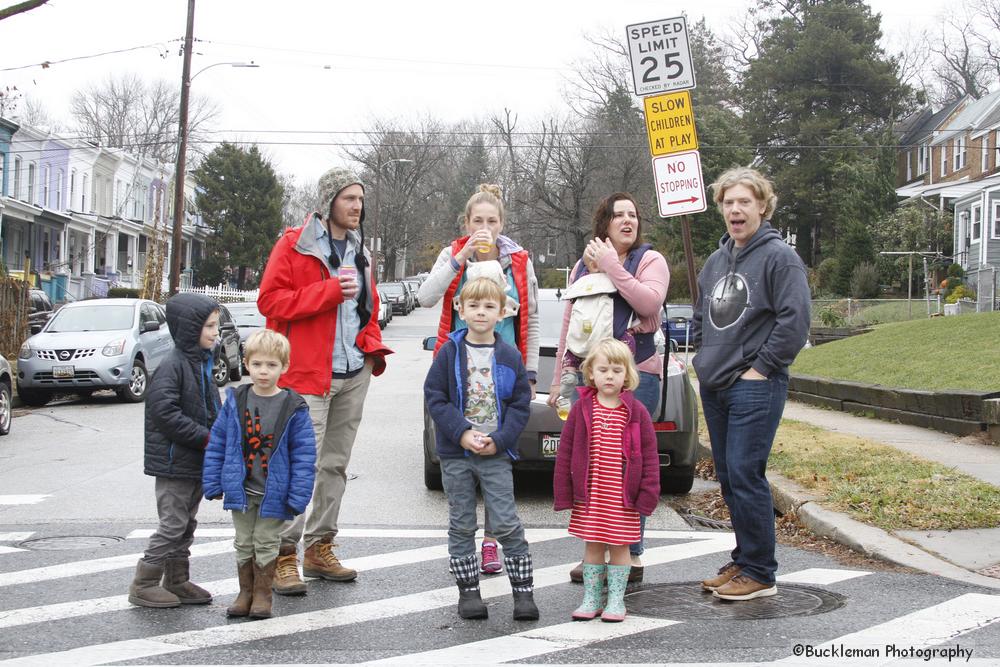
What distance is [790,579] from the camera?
5.78m

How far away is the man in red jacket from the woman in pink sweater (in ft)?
3.61

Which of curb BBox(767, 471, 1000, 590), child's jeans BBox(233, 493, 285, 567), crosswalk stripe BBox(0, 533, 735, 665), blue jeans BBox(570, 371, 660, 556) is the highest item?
blue jeans BBox(570, 371, 660, 556)

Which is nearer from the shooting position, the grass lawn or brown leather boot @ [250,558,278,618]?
brown leather boot @ [250,558,278,618]

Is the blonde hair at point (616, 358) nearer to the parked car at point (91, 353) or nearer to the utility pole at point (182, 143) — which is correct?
the parked car at point (91, 353)

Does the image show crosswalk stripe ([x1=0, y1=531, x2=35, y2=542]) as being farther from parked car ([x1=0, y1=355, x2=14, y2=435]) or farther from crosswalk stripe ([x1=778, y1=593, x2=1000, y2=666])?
parked car ([x1=0, y1=355, x2=14, y2=435])

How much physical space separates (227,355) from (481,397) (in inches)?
633

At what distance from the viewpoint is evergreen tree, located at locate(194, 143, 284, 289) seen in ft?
204

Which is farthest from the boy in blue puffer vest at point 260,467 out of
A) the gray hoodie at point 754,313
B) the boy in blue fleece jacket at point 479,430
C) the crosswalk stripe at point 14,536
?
the crosswalk stripe at point 14,536

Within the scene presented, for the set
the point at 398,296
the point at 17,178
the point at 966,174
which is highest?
the point at 966,174

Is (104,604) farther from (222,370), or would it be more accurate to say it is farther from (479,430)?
(222,370)

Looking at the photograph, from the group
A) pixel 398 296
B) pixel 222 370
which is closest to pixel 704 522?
pixel 222 370

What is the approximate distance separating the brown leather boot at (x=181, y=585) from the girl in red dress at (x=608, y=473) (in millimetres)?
1802

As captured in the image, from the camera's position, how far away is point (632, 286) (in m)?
5.69

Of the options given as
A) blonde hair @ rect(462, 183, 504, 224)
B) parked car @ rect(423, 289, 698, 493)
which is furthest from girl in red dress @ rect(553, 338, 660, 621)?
parked car @ rect(423, 289, 698, 493)
